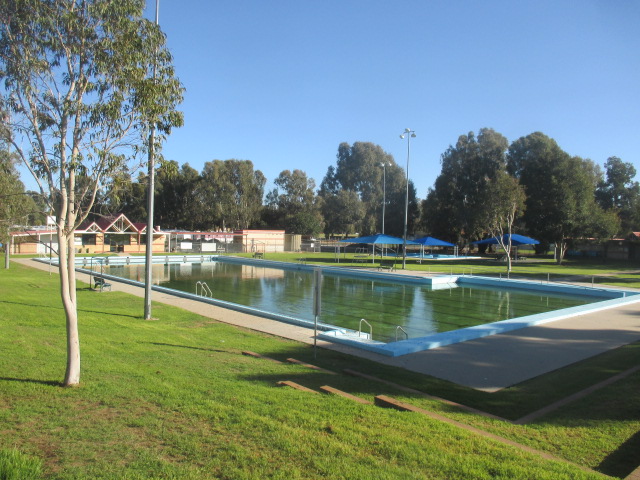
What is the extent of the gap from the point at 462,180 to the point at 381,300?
1621 inches

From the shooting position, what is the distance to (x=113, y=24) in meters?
6.72

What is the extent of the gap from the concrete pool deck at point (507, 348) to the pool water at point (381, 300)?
2.25 metres

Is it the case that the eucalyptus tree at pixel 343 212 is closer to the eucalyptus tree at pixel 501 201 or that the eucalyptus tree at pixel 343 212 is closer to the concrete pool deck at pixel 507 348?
the eucalyptus tree at pixel 501 201

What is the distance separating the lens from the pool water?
53.2ft

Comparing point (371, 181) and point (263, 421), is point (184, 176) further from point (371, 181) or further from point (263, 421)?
point (263, 421)

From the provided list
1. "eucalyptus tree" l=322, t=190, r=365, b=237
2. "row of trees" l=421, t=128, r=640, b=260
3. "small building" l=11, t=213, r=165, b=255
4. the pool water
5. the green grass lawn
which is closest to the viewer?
the green grass lawn

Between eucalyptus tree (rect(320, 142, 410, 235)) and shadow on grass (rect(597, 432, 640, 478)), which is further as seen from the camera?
eucalyptus tree (rect(320, 142, 410, 235))

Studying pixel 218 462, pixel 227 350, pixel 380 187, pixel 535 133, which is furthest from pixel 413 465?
pixel 380 187

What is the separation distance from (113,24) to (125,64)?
1.79 feet

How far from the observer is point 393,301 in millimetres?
21172

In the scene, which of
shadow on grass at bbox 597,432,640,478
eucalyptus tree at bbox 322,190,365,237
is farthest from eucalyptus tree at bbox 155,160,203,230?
shadow on grass at bbox 597,432,640,478

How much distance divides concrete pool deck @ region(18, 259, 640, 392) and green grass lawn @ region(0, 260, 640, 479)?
0.50 metres

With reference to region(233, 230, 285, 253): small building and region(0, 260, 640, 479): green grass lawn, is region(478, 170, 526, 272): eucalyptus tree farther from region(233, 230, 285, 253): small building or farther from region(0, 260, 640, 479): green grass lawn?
region(233, 230, 285, 253): small building

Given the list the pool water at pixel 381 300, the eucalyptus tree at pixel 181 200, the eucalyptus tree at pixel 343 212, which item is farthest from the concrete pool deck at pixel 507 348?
the eucalyptus tree at pixel 343 212
